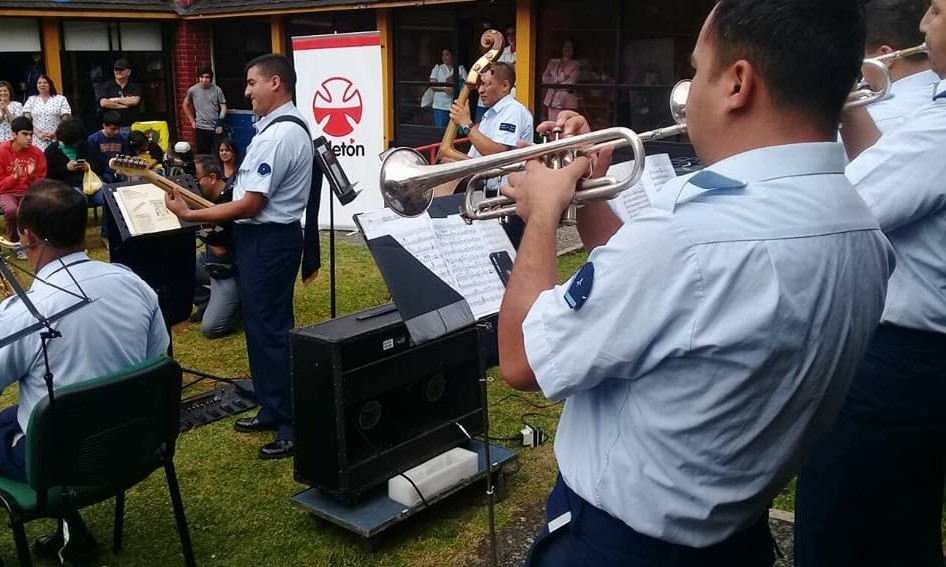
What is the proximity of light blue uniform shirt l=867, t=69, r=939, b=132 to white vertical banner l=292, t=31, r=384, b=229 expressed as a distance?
5501mm

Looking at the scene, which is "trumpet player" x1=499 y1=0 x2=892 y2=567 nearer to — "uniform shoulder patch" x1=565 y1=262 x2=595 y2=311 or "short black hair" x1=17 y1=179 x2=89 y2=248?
"uniform shoulder patch" x1=565 y1=262 x2=595 y2=311

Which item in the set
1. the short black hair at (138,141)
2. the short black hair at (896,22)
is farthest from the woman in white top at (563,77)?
the short black hair at (896,22)

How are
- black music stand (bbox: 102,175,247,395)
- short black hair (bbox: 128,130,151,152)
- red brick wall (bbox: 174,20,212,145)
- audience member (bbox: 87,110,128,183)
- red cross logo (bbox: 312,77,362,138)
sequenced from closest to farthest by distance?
black music stand (bbox: 102,175,247,395) < red cross logo (bbox: 312,77,362,138) < short black hair (bbox: 128,130,151,152) < audience member (bbox: 87,110,128,183) < red brick wall (bbox: 174,20,212,145)

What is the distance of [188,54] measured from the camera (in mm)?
14242

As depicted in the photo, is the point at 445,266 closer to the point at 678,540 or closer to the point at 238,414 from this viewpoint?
the point at 678,540

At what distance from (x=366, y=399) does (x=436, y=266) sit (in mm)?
1211

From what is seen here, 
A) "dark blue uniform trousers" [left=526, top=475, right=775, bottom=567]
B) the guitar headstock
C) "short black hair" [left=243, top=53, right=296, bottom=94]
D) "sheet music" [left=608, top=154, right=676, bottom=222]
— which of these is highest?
"short black hair" [left=243, top=53, right=296, bottom=94]

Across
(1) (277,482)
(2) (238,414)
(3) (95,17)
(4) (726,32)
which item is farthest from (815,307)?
(3) (95,17)

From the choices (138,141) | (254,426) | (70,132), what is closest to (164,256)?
(254,426)

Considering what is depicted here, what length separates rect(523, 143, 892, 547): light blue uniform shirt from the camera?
4.30ft

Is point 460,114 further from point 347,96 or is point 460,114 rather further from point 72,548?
point 72,548

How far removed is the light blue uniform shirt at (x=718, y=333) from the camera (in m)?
1.31

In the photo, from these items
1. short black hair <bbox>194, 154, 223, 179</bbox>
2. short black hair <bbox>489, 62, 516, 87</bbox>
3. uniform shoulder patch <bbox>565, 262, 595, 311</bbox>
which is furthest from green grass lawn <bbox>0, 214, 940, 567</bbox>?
short black hair <bbox>489, 62, 516, 87</bbox>

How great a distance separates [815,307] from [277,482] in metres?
3.28
